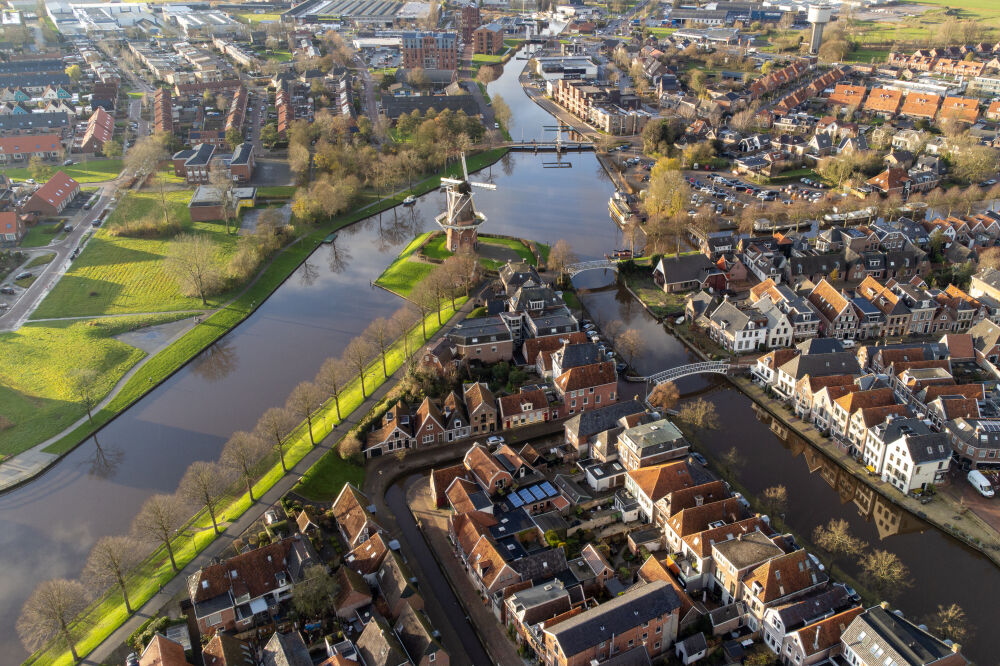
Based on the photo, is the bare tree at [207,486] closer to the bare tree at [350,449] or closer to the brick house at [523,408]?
the bare tree at [350,449]

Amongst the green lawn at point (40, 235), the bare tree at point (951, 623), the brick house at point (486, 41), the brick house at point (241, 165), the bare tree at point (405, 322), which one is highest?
the brick house at point (486, 41)

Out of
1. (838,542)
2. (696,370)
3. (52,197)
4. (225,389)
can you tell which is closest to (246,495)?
(225,389)

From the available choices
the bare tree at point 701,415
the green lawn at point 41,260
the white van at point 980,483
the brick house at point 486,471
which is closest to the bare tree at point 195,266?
the green lawn at point 41,260

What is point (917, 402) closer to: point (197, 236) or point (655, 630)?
point (655, 630)

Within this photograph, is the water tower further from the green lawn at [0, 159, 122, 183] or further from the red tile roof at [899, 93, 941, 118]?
the green lawn at [0, 159, 122, 183]

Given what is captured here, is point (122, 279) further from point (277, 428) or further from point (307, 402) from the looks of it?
point (277, 428)

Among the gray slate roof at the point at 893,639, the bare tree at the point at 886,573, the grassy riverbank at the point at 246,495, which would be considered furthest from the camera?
the bare tree at the point at 886,573

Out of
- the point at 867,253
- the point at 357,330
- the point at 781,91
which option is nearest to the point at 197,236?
the point at 357,330
